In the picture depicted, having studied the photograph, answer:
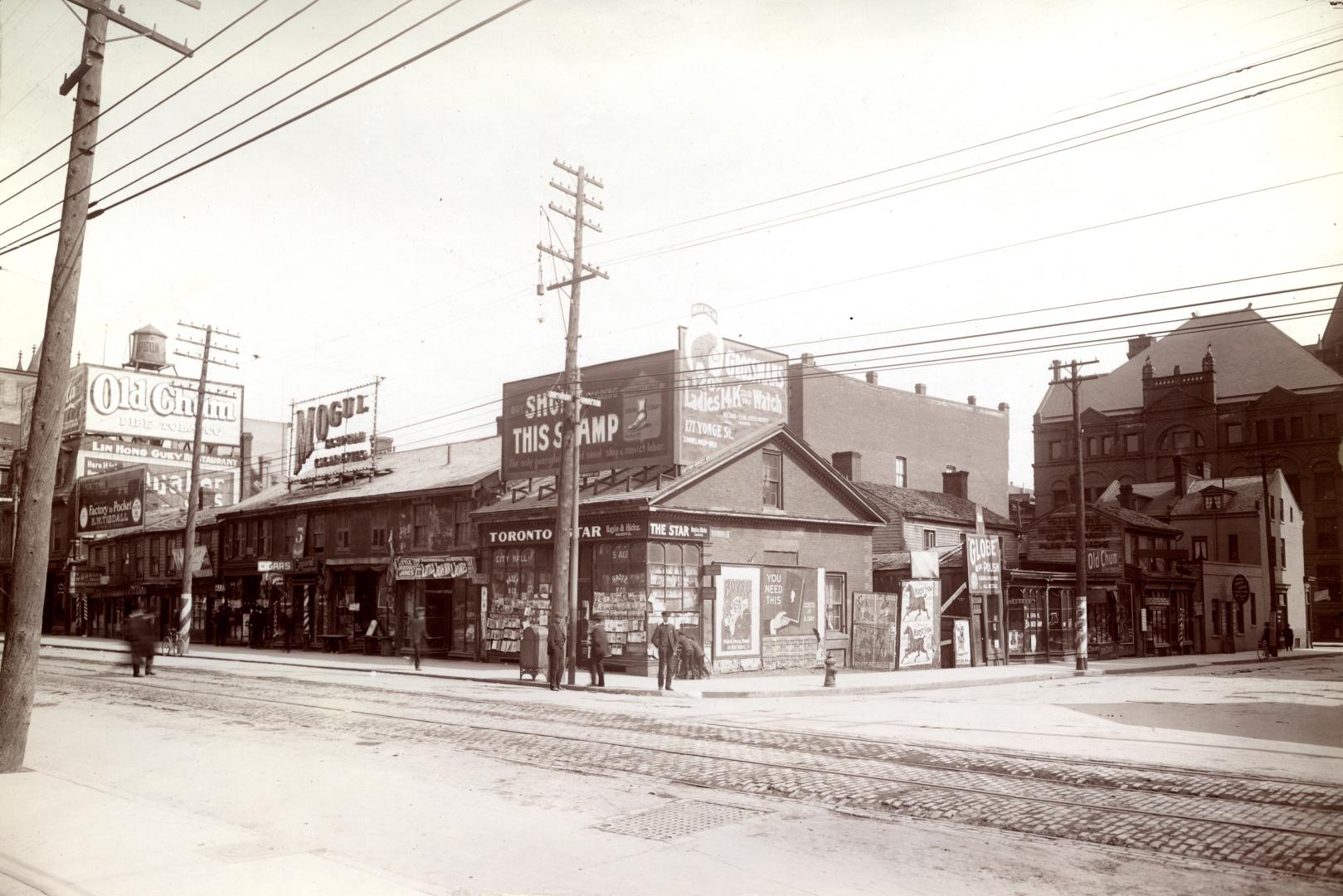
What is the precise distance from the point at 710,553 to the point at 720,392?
5386 millimetres

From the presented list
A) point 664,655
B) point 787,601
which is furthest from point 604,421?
point 664,655

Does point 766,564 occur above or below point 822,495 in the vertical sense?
below

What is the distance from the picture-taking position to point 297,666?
33250 millimetres

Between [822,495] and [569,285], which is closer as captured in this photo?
[569,285]

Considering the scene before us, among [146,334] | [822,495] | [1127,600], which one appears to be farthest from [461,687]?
[146,334]

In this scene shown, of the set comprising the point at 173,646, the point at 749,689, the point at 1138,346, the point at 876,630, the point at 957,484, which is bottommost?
the point at 173,646

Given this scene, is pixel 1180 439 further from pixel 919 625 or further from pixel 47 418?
pixel 47 418

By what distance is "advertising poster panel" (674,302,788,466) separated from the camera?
100 feet

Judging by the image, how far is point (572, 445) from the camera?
2612 centimetres

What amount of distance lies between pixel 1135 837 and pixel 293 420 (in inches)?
1832

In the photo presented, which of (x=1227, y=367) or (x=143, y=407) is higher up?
(x=1227, y=367)

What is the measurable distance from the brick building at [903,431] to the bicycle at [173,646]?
101ft

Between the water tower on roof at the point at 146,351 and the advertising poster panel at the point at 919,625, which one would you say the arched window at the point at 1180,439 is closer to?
the advertising poster panel at the point at 919,625

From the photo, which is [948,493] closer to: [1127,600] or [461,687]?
[1127,600]
